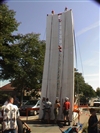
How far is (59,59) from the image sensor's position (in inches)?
627

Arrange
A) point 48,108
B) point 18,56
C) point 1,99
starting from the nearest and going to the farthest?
point 48,108, point 18,56, point 1,99

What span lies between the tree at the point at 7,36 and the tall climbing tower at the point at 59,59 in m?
6.35

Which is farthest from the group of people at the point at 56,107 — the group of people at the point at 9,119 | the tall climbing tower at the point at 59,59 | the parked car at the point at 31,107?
the group of people at the point at 9,119

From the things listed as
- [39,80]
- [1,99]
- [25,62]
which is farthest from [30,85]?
[1,99]

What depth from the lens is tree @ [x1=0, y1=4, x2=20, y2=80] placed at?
21.6 m

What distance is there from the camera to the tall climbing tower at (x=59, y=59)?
15352mm

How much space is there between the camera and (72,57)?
15.4m

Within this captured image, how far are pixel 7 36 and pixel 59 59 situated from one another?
31.5 feet

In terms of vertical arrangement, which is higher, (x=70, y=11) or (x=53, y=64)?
(x=70, y=11)

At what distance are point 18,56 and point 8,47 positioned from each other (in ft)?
5.05

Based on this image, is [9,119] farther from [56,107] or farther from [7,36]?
[7,36]

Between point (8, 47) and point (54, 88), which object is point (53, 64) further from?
point (8, 47)

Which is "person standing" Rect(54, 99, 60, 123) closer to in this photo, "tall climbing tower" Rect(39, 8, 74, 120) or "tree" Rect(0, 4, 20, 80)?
"tall climbing tower" Rect(39, 8, 74, 120)

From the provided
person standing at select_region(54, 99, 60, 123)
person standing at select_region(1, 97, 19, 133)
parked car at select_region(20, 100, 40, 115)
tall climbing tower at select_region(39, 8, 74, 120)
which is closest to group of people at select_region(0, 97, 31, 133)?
person standing at select_region(1, 97, 19, 133)
